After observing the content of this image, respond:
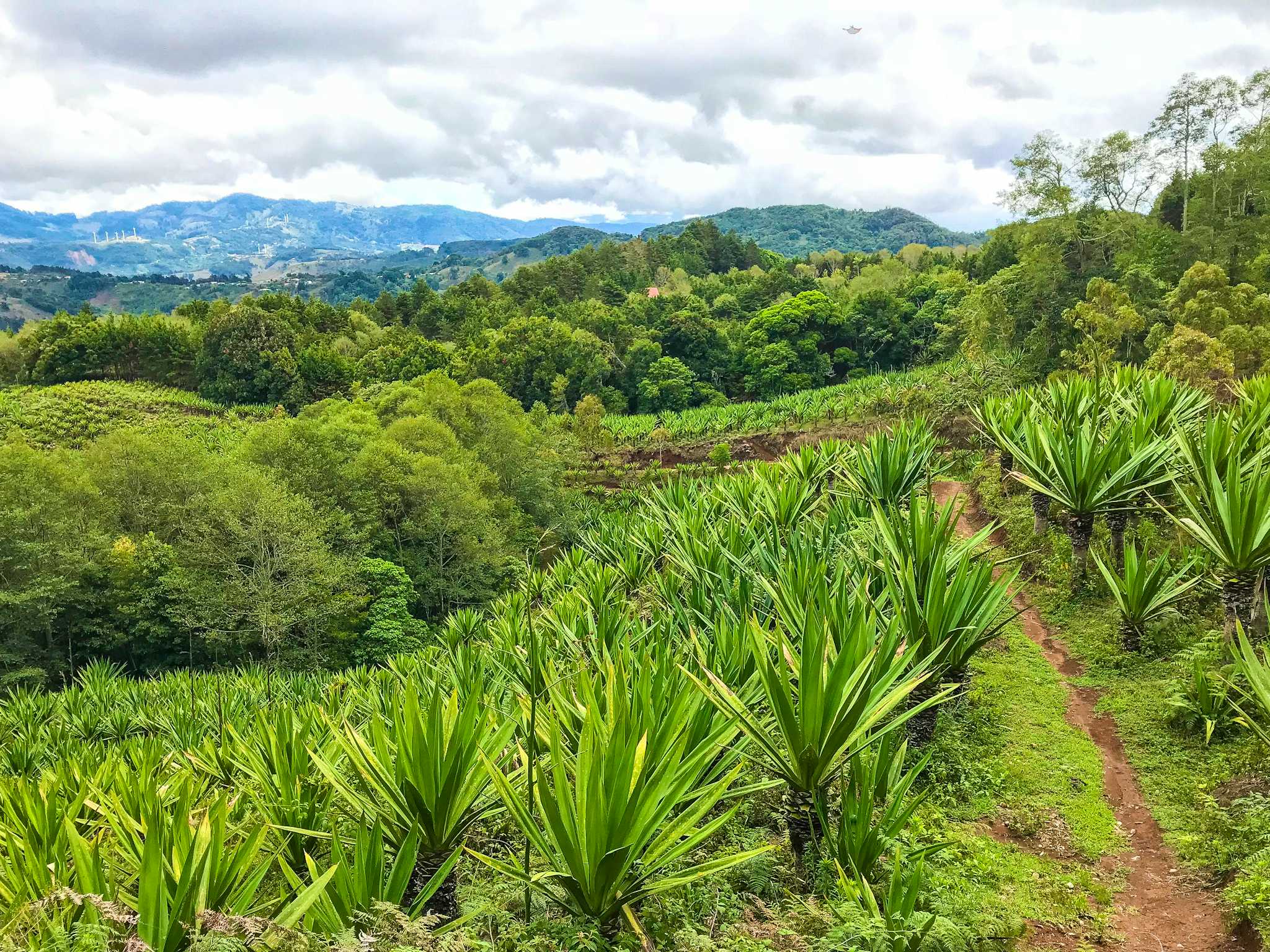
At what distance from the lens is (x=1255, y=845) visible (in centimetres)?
368

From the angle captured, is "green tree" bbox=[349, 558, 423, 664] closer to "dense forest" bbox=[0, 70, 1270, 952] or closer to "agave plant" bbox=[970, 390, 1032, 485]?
"dense forest" bbox=[0, 70, 1270, 952]

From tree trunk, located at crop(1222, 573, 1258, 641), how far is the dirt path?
114 cm

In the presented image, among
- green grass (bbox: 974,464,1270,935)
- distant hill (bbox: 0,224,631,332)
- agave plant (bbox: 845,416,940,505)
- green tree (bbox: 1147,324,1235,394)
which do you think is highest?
distant hill (bbox: 0,224,631,332)

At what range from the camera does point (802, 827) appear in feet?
11.3

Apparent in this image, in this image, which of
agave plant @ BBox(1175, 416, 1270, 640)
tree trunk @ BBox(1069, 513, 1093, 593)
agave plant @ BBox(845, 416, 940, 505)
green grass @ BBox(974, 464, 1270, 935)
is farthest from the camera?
agave plant @ BBox(845, 416, 940, 505)

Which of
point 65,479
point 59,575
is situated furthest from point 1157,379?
point 65,479

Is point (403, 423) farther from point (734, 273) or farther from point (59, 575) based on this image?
point (734, 273)

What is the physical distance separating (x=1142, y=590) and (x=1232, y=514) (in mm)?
1461

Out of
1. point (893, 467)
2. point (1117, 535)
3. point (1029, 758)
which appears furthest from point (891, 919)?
point (893, 467)

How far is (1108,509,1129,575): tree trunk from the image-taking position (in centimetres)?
717

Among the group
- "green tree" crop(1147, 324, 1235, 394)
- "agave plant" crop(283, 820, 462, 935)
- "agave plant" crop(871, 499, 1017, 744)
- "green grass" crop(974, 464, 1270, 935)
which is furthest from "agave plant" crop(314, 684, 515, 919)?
"green tree" crop(1147, 324, 1235, 394)

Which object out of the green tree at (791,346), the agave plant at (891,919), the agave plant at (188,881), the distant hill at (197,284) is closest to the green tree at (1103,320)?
the agave plant at (891,919)

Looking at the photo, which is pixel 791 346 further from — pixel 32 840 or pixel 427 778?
pixel 32 840

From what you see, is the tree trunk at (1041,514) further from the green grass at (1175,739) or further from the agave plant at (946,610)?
the agave plant at (946,610)
